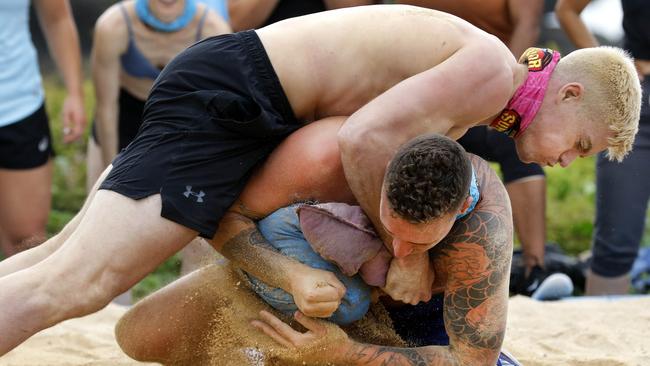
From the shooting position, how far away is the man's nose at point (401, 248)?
9.89ft

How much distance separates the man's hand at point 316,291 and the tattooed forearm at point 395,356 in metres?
0.21

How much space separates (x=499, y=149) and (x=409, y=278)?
2353 millimetres

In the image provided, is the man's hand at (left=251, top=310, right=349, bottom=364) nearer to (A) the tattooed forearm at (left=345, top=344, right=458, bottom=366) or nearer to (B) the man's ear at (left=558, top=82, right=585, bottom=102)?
(A) the tattooed forearm at (left=345, top=344, right=458, bottom=366)

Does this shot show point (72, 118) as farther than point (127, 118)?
No

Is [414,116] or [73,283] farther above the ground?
[414,116]

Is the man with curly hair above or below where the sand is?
above

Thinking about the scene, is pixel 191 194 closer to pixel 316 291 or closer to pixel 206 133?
pixel 206 133

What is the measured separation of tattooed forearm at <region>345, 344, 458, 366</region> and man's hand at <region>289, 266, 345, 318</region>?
212 mm

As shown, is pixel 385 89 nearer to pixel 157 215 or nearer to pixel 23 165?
pixel 157 215

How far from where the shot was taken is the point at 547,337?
185 inches

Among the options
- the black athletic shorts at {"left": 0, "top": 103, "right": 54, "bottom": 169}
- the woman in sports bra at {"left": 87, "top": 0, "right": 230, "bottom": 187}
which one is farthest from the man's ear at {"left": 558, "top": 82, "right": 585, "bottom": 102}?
the black athletic shorts at {"left": 0, "top": 103, "right": 54, "bottom": 169}

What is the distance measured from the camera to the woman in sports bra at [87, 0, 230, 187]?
5348 millimetres

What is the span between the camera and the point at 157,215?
124 inches

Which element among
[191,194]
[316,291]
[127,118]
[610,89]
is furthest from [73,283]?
[127,118]
